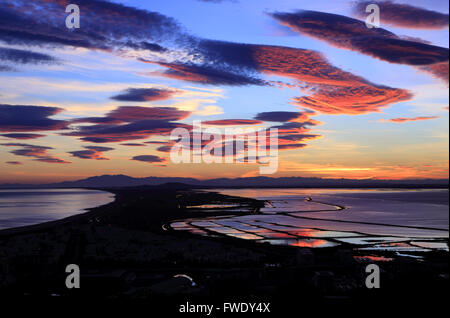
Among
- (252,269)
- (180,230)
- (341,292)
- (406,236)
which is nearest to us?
(341,292)

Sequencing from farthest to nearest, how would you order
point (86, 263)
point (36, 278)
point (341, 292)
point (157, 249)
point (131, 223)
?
point (131, 223)
point (157, 249)
point (86, 263)
point (36, 278)
point (341, 292)

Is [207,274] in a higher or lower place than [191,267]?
higher

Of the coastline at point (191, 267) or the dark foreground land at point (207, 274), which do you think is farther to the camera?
the coastline at point (191, 267)

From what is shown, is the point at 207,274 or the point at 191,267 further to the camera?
the point at 191,267

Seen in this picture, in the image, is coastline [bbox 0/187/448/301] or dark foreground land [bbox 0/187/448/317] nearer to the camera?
dark foreground land [bbox 0/187/448/317]
